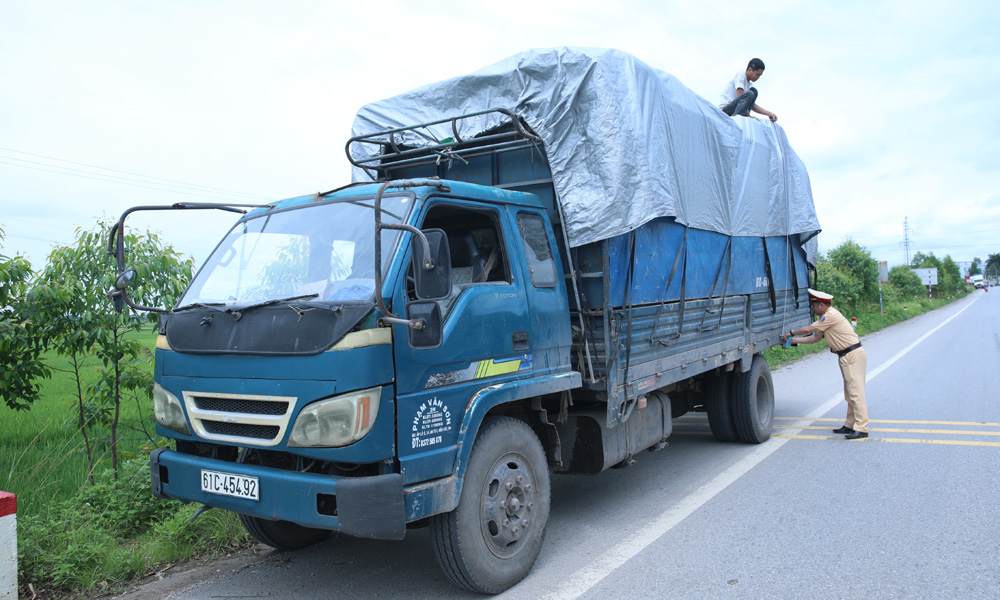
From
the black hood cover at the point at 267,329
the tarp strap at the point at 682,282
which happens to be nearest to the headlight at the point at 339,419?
the black hood cover at the point at 267,329

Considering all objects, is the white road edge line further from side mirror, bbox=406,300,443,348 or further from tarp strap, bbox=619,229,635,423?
side mirror, bbox=406,300,443,348

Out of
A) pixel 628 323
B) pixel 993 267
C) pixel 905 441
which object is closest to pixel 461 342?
pixel 628 323

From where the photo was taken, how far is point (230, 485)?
3.39 m

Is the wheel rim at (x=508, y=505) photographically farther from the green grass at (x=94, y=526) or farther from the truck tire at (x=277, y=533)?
the green grass at (x=94, y=526)

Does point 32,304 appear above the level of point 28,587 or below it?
above

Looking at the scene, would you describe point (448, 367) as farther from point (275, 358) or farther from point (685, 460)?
point (685, 460)

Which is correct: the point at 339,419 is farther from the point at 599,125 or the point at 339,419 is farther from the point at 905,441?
the point at 905,441

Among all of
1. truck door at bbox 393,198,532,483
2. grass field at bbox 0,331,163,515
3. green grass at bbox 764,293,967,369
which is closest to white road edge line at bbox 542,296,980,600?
truck door at bbox 393,198,532,483

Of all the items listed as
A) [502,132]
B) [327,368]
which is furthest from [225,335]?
[502,132]

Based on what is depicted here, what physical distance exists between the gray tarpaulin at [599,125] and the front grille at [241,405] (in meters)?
2.21

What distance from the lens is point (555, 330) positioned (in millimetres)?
4277

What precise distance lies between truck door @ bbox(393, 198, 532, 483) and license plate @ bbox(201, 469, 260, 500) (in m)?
0.78

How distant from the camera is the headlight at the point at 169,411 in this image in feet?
12.0

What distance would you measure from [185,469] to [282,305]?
3.67ft
